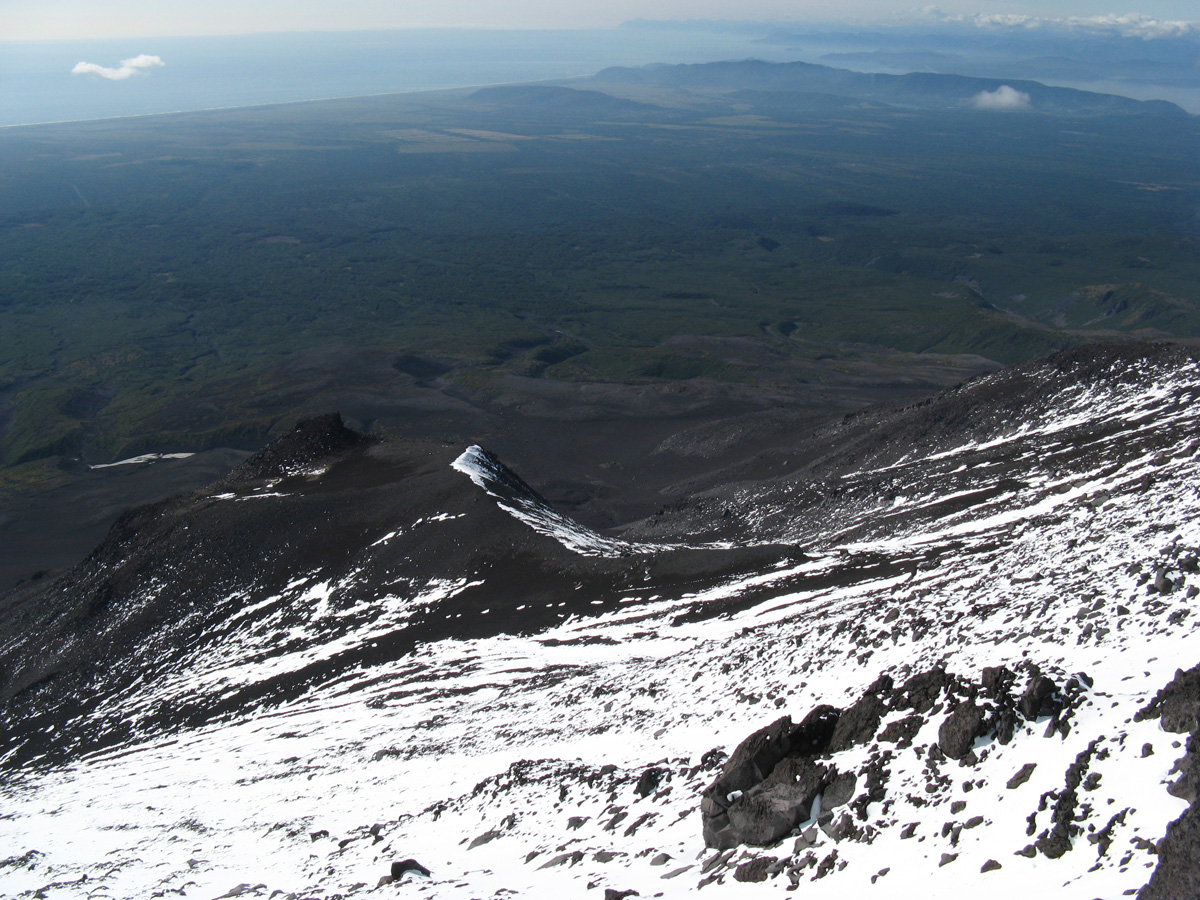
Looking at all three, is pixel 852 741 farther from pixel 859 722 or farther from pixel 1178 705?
pixel 1178 705

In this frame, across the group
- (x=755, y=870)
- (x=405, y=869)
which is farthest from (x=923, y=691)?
(x=405, y=869)

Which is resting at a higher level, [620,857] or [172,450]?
[620,857]

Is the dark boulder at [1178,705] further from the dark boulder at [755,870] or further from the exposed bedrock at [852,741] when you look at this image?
the dark boulder at [755,870]

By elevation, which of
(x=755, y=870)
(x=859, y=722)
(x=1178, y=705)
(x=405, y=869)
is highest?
(x=1178, y=705)

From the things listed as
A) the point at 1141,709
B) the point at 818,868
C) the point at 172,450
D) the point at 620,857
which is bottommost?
the point at 172,450

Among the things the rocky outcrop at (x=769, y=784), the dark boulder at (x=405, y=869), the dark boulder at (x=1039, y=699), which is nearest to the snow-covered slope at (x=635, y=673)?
the dark boulder at (x=1039, y=699)

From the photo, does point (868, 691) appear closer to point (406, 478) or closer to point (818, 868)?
point (818, 868)

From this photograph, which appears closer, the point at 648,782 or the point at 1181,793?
the point at 1181,793

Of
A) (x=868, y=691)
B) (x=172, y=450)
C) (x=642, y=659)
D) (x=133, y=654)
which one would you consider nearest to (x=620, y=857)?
(x=868, y=691)

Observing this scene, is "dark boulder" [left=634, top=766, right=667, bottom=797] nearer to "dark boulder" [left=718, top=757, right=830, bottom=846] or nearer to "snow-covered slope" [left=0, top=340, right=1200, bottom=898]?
"snow-covered slope" [left=0, top=340, right=1200, bottom=898]
